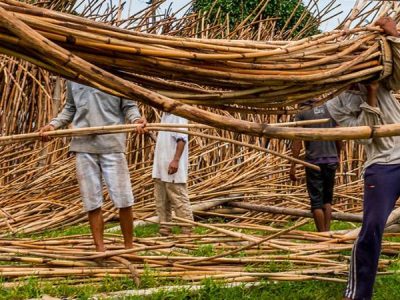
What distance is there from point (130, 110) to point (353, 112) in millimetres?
1493

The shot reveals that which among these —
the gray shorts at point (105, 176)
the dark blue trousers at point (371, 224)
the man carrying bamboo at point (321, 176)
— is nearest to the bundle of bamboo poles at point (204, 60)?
the dark blue trousers at point (371, 224)

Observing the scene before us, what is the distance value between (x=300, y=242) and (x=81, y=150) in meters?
1.64

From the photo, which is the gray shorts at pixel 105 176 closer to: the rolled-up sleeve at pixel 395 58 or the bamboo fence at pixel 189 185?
the bamboo fence at pixel 189 185

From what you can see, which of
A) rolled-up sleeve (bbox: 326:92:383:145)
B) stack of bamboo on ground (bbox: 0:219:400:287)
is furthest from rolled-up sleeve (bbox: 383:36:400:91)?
stack of bamboo on ground (bbox: 0:219:400:287)

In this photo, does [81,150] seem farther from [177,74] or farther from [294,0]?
[294,0]

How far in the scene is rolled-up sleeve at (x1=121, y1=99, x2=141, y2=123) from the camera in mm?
4531

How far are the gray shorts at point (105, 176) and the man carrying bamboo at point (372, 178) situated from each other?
153cm

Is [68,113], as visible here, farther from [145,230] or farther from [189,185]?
[189,185]

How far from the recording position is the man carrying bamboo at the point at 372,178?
3.59 meters

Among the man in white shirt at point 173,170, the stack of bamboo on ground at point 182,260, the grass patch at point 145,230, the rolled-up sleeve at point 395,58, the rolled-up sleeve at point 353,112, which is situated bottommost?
the grass patch at point 145,230

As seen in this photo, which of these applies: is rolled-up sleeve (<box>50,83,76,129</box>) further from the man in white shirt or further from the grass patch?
the grass patch

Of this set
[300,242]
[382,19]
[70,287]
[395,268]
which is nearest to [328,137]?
[382,19]

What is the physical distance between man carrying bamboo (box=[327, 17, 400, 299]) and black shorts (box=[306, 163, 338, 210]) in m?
2.65

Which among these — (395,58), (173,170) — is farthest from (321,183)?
(395,58)
